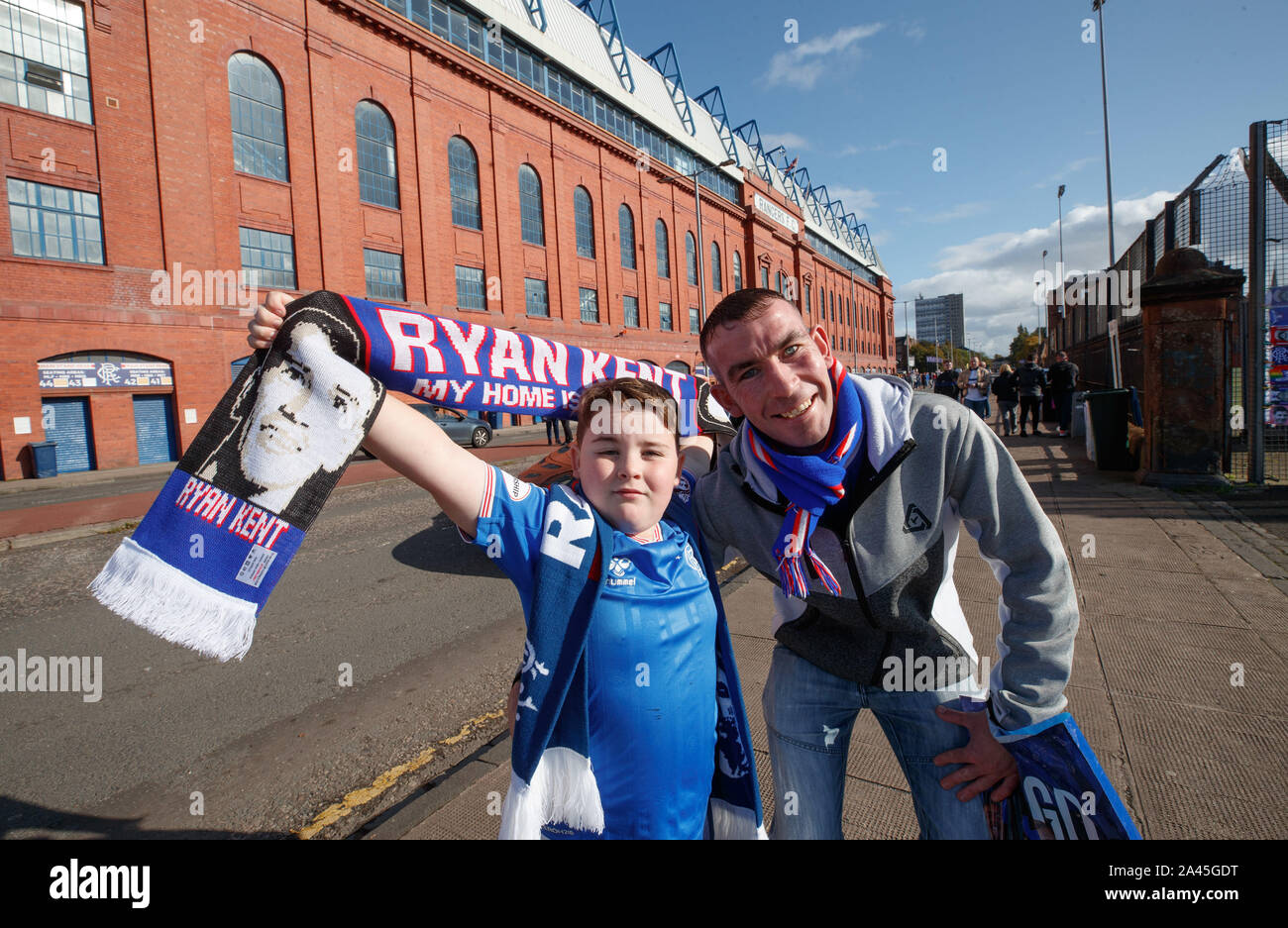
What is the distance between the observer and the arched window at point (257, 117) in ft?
65.3

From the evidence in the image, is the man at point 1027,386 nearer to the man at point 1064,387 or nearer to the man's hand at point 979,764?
the man at point 1064,387

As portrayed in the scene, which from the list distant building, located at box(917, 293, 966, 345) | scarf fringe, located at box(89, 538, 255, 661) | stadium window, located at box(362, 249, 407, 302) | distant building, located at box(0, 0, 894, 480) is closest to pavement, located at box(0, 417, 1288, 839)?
scarf fringe, located at box(89, 538, 255, 661)

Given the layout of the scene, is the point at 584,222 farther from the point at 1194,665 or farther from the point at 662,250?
the point at 1194,665

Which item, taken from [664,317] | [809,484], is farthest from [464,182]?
[809,484]

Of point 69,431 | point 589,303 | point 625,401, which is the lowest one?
point 625,401

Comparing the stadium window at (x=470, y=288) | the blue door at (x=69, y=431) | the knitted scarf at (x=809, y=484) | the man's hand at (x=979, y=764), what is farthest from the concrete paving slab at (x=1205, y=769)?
the stadium window at (x=470, y=288)

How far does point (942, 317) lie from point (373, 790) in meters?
131

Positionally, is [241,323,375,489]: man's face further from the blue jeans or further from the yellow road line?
the yellow road line

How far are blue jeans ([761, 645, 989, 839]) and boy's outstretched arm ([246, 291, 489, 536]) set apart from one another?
1120mm

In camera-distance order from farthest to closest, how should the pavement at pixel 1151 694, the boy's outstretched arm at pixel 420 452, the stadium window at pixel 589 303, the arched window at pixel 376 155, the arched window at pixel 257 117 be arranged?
the stadium window at pixel 589 303
the arched window at pixel 376 155
the arched window at pixel 257 117
the pavement at pixel 1151 694
the boy's outstretched arm at pixel 420 452

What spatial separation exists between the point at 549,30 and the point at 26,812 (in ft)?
118

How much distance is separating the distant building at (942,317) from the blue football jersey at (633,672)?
121 meters

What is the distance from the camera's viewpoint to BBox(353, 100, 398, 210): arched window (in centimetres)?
2298

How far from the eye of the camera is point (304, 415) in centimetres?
148
